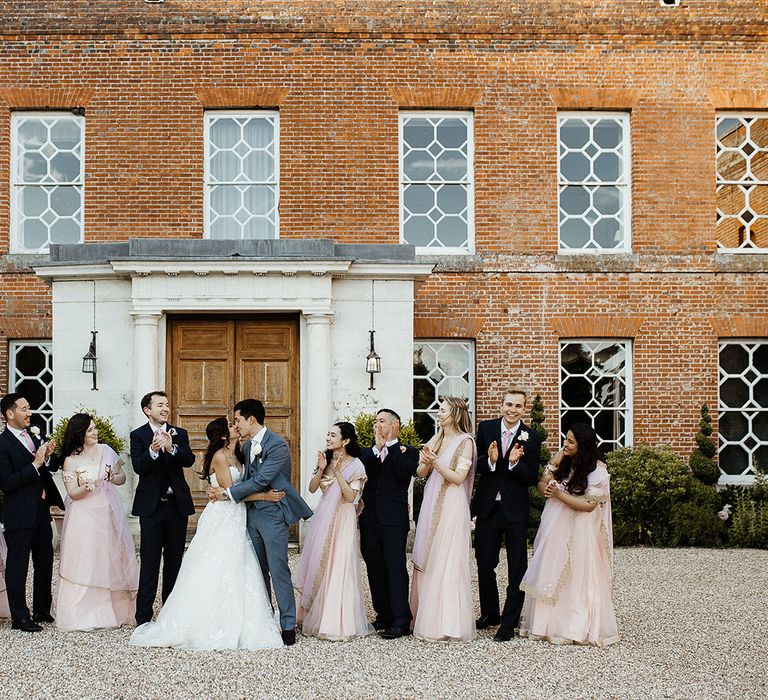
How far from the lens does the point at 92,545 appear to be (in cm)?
841

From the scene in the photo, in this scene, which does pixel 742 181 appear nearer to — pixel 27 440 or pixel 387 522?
pixel 387 522

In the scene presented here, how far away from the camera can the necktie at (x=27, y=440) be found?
852cm

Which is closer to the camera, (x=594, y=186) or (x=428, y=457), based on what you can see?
(x=428, y=457)

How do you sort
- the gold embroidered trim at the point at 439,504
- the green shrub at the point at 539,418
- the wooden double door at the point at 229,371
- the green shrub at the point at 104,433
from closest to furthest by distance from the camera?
1. the gold embroidered trim at the point at 439,504
2. the green shrub at the point at 104,433
3. the wooden double door at the point at 229,371
4. the green shrub at the point at 539,418

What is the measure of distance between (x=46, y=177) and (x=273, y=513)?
9.32m

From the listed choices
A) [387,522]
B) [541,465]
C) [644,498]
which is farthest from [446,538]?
[644,498]

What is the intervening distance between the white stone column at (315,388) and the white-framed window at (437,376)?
2869 millimetres

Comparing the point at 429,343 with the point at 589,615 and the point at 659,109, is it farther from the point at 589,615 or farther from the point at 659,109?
the point at 589,615

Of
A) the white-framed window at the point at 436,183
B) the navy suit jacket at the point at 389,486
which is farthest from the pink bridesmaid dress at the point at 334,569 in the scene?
the white-framed window at the point at 436,183

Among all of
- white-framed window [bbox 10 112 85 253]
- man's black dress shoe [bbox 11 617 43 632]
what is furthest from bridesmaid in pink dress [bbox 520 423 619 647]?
white-framed window [bbox 10 112 85 253]

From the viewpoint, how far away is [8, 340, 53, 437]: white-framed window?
49.3ft

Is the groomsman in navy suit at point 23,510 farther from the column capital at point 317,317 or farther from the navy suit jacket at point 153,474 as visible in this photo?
the column capital at point 317,317

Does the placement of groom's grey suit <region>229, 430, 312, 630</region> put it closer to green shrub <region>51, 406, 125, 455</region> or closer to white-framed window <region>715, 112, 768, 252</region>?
green shrub <region>51, 406, 125, 455</region>

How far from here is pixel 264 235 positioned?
15.3 metres
